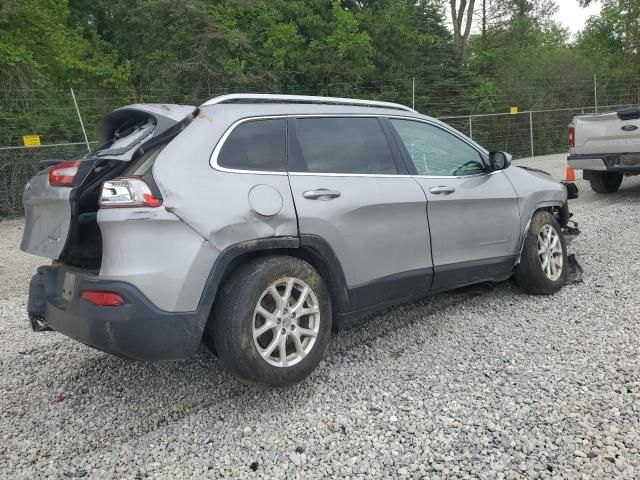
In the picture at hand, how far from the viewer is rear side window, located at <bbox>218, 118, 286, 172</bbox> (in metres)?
3.08

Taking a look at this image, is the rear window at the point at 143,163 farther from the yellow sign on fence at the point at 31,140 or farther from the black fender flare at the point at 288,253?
the yellow sign on fence at the point at 31,140

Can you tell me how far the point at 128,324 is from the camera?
2.68 meters

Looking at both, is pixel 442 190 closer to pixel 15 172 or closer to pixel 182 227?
pixel 182 227

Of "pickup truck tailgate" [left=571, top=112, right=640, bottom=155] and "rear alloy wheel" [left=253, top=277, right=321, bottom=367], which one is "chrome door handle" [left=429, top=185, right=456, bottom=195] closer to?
"rear alloy wheel" [left=253, top=277, right=321, bottom=367]

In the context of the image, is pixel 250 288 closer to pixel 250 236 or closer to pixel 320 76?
pixel 250 236

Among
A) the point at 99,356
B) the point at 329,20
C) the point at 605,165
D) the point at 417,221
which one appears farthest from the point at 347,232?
the point at 329,20

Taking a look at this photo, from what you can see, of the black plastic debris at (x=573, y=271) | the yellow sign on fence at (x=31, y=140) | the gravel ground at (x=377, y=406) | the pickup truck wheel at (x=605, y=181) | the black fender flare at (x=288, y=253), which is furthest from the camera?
the yellow sign on fence at (x=31, y=140)

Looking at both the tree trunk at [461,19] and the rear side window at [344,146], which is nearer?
the rear side window at [344,146]

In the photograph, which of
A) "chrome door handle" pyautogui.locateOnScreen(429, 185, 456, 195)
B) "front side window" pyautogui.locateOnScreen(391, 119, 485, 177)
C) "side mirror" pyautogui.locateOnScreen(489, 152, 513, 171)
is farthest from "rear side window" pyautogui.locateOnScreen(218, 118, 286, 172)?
"side mirror" pyautogui.locateOnScreen(489, 152, 513, 171)

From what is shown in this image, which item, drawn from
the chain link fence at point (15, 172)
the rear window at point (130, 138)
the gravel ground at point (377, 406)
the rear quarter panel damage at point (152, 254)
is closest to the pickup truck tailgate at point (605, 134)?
the gravel ground at point (377, 406)

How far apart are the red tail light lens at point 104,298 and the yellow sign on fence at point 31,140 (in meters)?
10.4

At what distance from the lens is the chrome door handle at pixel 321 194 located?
10.6 feet

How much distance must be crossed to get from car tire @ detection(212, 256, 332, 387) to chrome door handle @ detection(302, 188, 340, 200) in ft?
1.30

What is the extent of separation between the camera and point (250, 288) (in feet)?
9.56
